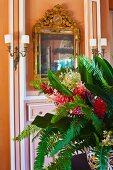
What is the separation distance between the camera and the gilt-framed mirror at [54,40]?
3084 millimetres

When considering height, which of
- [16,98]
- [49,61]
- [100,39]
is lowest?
[16,98]

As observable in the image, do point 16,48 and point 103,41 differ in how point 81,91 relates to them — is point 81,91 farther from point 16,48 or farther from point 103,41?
point 103,41

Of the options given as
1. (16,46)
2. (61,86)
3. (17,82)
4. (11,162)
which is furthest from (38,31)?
(61,86)

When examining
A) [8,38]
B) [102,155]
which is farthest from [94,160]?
[8,38]

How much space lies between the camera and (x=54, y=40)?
10.4 feet

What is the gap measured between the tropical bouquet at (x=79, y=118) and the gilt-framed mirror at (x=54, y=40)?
214cm

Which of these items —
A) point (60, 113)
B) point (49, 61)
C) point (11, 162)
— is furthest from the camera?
point (49, 61)

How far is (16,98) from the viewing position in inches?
114

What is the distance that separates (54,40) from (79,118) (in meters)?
2.42

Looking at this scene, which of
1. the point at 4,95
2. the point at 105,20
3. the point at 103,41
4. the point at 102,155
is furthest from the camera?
the point at 105,20

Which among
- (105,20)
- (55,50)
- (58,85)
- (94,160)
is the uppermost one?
(105,20)

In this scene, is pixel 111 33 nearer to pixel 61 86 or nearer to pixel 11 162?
pixel 11 162

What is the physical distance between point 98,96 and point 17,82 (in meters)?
2.11

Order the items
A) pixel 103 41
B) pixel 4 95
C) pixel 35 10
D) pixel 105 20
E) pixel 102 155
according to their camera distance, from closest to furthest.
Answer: pixel 102 155 → pixel 4 95 → pixel 35 10 → pixel 103 41 → pixel 105 20
